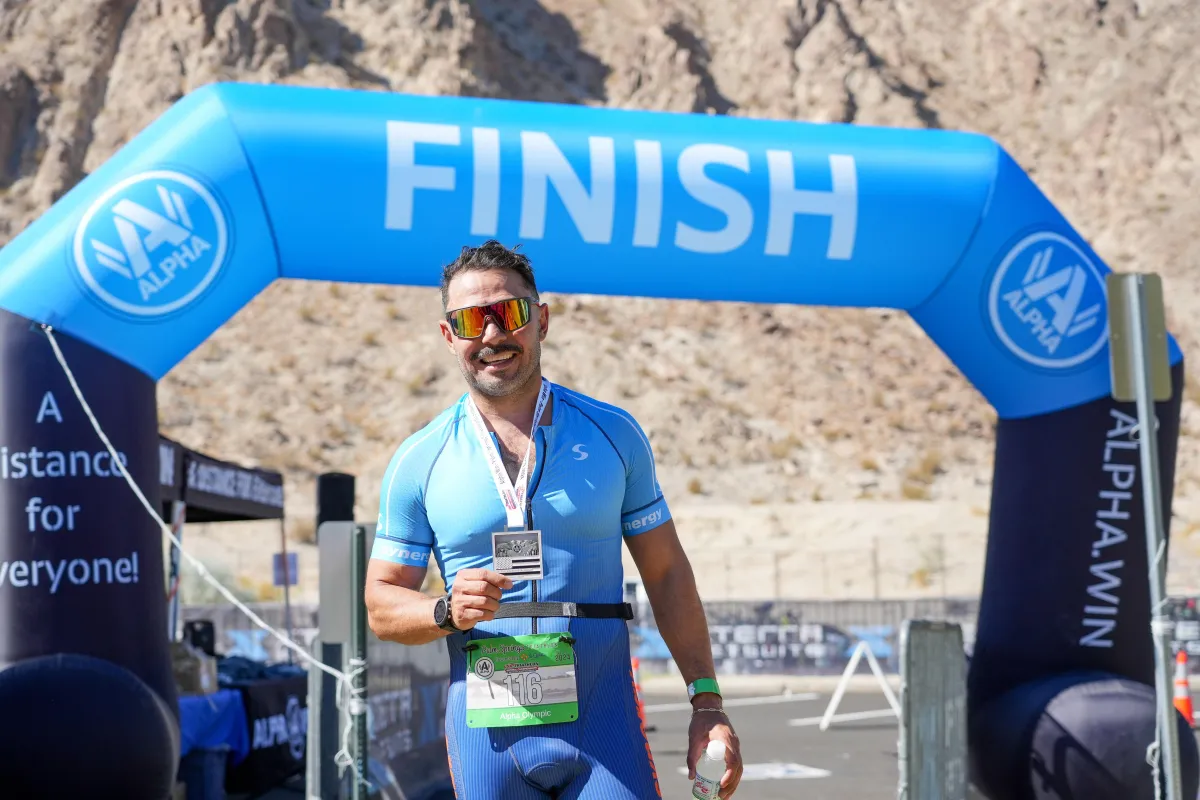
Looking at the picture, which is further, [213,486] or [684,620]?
[213,486]

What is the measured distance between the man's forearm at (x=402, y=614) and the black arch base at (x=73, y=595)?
3.20 metres

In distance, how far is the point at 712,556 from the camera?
32.2 meters

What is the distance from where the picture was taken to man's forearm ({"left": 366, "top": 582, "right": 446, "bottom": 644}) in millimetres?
2959

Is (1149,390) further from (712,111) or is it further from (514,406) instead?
(712,111)

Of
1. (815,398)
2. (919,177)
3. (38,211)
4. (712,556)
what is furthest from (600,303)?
(919,177)

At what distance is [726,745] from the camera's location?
2.96m

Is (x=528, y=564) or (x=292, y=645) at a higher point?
(x=528, y=564)

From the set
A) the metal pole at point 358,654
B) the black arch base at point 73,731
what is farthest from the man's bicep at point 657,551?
the black arch base at point 73,731

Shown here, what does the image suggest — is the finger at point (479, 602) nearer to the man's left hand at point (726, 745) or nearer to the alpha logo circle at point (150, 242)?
the man's left hand at point (726, 745)

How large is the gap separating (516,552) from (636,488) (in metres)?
0.43

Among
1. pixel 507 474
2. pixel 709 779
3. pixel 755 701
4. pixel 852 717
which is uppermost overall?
pixel 507 474

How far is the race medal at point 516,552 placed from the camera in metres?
2.93

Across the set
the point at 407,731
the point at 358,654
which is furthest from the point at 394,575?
the point at 407,731

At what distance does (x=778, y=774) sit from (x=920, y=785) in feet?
18.5
